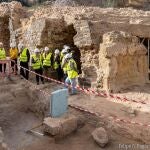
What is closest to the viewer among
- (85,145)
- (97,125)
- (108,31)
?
(85,145)

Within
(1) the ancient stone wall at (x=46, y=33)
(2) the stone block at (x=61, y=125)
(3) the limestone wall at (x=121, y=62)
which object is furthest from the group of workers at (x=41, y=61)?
(2) the stone block at (x=61, y=125)

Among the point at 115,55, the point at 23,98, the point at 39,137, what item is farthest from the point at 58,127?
the point at 115,55

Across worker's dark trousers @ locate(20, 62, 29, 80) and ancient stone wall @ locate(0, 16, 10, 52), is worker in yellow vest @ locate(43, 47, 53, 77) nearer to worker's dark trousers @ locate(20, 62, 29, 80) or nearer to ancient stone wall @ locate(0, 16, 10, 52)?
worker's dark trousers @ locate(20, 62, 29, 80)

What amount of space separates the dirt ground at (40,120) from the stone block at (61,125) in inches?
7.1

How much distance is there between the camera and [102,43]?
1287cm

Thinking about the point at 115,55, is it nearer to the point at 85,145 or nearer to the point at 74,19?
the point at 74,19

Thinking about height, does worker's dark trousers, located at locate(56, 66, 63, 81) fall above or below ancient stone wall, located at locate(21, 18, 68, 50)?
below

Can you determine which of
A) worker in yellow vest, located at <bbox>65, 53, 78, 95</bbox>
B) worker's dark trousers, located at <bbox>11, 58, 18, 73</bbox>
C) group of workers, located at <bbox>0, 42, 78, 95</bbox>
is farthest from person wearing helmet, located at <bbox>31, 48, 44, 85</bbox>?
worker in yellow vest, located at <bbox>65, 53, 78, 95</bbox>

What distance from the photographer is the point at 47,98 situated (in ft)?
38.0

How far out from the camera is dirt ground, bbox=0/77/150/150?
9.41 m

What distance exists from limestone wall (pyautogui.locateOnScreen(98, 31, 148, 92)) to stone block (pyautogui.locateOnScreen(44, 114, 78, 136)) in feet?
9.27

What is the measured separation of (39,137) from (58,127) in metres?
0.70

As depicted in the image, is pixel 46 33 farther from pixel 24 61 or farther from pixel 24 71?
pixel 24 71

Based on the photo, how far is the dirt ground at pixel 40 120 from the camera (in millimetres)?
9414
